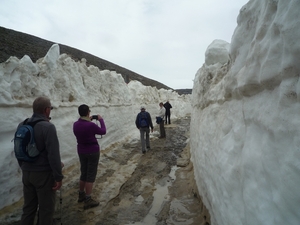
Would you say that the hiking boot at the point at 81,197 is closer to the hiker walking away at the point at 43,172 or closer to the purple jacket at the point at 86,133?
the purple jacket at the point at 86,133

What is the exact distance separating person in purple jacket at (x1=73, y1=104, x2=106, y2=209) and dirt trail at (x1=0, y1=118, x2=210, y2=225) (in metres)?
0.21

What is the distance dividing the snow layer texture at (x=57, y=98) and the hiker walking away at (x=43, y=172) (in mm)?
1191

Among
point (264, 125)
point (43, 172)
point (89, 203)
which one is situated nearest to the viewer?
point (264, 125)

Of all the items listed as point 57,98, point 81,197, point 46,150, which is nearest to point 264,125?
point 46,150

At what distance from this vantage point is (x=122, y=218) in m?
3.21

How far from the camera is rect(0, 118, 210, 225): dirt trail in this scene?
3170 mm

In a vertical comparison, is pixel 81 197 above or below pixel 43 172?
below

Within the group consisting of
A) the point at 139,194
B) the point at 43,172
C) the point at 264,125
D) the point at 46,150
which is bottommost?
the point at 139,194

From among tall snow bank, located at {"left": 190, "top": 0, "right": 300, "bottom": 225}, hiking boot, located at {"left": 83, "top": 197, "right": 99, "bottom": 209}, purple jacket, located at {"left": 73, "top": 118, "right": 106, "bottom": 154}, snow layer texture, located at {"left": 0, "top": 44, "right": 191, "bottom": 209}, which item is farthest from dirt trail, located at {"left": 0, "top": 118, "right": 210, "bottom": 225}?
tall snow bank, located at {"left": 190, "top": 0, "right": 300, "bottom": 225}

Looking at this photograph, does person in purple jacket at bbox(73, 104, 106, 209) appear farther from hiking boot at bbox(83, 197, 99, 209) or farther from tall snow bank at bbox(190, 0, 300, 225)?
tall snow bank at bbox(190, 0, 300, 225)

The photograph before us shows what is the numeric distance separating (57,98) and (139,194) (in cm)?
349

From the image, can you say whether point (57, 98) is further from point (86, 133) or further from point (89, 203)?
point (89, 203)

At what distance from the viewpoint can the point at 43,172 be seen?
8.23 ft

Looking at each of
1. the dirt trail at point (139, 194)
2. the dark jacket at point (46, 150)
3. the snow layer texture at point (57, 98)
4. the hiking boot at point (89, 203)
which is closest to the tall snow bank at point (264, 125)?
the dirt trail at point (139, 194)
